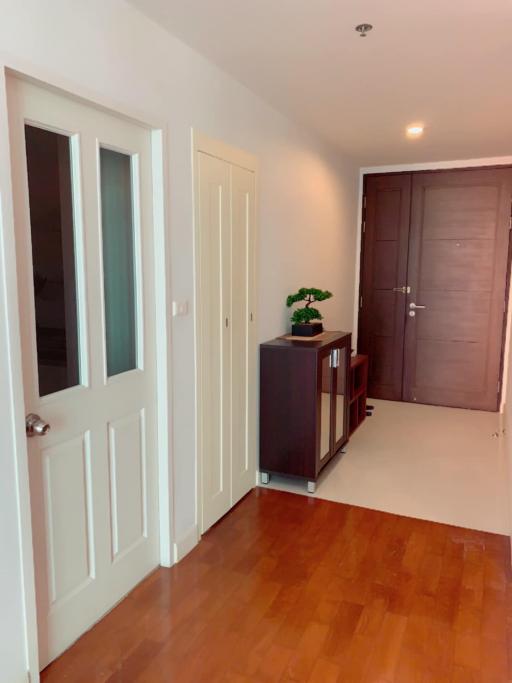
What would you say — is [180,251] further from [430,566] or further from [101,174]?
[430,566]

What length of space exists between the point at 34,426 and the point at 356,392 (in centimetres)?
322

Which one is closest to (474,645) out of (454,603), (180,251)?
(454,603)

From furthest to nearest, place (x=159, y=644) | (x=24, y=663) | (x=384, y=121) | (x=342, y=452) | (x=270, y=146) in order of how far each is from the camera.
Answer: (x=342, y=452) → (x=384, y=121) → (x=270, y=146) → (x=159, y=644) → (x=24, y=663)

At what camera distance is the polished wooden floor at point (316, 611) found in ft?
6.29

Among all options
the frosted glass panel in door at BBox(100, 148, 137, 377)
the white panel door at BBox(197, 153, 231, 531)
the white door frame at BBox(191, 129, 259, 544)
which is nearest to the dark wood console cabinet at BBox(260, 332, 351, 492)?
the white panel door at BBox(197, 153, 231, 531)

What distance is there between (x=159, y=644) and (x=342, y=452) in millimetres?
2349

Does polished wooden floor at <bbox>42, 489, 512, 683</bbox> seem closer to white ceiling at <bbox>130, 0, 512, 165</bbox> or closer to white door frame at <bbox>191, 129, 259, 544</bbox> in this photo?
white door frame at <bbox>191, 129, 259, 544</bbox>

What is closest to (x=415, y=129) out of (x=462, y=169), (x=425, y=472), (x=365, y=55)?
(x=462, y=169)

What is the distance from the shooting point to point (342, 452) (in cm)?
411

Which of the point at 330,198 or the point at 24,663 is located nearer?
the point at 24,663

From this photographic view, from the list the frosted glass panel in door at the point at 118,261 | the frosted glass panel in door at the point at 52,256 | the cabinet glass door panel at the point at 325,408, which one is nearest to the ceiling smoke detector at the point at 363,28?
the frosted glass panel in door at the point at 118,261

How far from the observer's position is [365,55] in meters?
2.52

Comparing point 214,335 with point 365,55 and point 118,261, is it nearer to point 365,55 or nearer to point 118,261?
point 118,261

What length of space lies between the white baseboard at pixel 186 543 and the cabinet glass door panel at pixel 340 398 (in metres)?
1.43
